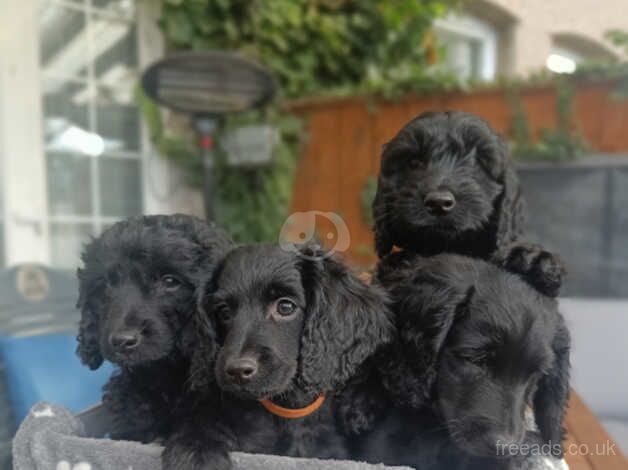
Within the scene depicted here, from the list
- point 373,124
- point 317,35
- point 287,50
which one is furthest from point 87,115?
point 373,124

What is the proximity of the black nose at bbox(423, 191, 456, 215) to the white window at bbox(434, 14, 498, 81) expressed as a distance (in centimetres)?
256

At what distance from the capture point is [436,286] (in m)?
0.73

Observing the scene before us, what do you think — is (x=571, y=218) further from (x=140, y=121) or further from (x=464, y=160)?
(x=140, y=121)

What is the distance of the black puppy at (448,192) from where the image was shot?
34.5 inches

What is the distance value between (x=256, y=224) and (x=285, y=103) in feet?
4.76

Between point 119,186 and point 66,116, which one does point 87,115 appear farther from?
point 119,186

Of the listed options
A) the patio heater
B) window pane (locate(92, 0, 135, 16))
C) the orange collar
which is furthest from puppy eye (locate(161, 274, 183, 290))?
window pane (locate(92, 0, 135, 16))

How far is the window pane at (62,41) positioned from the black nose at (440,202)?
310 centimetres

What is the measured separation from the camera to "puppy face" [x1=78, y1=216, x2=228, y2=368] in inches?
31.7

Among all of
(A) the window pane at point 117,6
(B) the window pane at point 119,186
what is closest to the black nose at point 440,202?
(B) the window pane at point 119,186

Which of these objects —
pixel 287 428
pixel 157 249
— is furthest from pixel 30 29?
pixel 287 428

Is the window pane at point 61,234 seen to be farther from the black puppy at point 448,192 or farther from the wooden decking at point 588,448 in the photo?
the wooden decking at point 588,448

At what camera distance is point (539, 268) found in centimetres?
72

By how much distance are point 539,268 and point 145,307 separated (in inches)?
22.7
